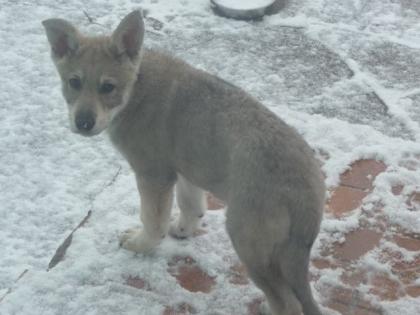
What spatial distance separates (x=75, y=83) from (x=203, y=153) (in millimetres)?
794

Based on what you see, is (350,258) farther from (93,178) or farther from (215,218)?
(93,178)

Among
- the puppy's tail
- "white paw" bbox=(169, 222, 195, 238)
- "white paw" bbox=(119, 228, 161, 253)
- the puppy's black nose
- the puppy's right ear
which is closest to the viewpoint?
the puppy's tail

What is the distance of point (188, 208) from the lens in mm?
3766

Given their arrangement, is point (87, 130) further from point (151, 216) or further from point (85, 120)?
point (151, 216)

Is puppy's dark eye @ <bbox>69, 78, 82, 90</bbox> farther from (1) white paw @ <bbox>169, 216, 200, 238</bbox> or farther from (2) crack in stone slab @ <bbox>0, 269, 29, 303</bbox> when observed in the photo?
(2) crack in stone slab @ <bbox>0, 269, 29, 303</bbox>

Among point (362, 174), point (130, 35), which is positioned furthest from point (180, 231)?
point (362, 174)

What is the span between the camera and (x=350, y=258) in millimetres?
3590

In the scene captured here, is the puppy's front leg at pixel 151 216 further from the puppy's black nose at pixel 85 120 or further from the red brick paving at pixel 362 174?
the red brick paving at pixel 362 174

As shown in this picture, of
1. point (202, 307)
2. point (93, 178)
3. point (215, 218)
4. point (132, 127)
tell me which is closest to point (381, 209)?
point (215, 218)

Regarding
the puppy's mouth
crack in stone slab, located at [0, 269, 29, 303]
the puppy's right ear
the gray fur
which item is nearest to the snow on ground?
crack in stone slab, located at [0, 269, 29, 303]

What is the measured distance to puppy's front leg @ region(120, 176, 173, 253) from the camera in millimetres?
3512

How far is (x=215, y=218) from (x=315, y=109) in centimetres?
153

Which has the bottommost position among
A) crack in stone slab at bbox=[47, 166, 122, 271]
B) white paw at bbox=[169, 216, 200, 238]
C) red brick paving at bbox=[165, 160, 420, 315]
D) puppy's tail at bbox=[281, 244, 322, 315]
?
crack in stone slab at bbox=[47, 166, 122, 271]

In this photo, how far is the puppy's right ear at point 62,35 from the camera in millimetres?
3424
